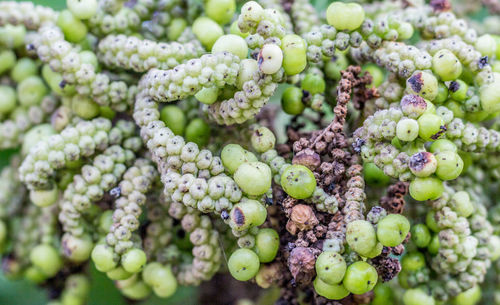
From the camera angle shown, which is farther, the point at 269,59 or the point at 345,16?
the point at 345,16

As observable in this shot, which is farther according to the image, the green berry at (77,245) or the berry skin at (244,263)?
the green berry at (77,245)

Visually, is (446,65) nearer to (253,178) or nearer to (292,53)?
(292,53)

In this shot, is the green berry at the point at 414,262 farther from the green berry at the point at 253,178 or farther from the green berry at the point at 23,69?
the green berry at the point at 23,69

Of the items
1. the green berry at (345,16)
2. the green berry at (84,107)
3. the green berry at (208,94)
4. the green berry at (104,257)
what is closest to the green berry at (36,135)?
the green berry at (84,107)

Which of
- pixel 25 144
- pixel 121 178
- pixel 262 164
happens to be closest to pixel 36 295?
pixel 25 144

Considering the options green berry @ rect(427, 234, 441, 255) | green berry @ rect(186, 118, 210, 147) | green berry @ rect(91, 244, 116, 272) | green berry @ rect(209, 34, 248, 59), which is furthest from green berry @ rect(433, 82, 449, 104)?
green berry @ rect(91, 244, 116, 272)

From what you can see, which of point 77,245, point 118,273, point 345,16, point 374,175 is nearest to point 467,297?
point 374,175

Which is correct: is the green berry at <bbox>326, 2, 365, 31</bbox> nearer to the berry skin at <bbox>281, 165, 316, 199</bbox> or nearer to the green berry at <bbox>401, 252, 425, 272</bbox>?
the berry skin at <bbox>281, 165, 316, 199</bbox>
